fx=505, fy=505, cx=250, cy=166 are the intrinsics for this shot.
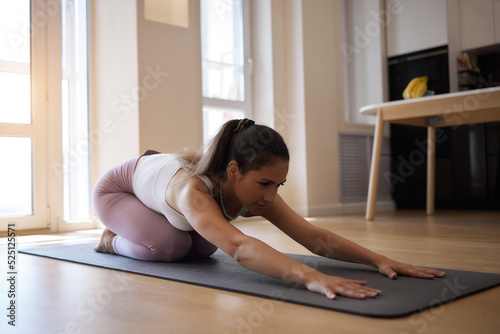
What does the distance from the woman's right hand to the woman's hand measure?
24 centimetres

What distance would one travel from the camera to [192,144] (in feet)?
11.1

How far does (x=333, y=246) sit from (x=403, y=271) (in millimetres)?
196

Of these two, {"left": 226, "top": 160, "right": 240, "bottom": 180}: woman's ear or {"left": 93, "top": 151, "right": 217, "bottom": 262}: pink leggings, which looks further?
{"left": 93, "top": 151, "right": 217, "bottom": 262}: pink leggings

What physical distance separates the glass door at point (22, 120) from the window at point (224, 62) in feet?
3.90

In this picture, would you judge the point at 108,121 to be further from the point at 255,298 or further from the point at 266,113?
the point at 255,298

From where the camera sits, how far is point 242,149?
130 centimetres

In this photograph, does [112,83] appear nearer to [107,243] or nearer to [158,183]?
[107,243]

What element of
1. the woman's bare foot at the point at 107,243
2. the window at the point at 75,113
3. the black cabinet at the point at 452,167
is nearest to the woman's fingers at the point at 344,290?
the woman's bare foot at the point at 107,243

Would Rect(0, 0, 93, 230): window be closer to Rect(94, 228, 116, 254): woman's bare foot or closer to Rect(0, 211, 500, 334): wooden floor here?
Rect(94, 228, 116, 254): woman's bare foot

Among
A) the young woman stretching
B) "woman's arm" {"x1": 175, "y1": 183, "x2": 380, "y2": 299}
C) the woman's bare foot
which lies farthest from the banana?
"woman's arm" {"x1": 175, "y1": 183, "x2": 380, "y2": 299}

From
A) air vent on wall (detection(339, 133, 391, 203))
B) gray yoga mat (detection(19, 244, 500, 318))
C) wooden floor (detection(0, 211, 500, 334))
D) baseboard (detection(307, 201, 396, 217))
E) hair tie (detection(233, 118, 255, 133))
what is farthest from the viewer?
air vent on wall (detection(339, 133, 391, 203))

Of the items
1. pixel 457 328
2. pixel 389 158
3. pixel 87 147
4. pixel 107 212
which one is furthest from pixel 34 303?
pixel 389 158

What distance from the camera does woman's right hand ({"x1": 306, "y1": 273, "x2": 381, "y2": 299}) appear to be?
1.04m

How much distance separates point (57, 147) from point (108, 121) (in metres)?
0.36
